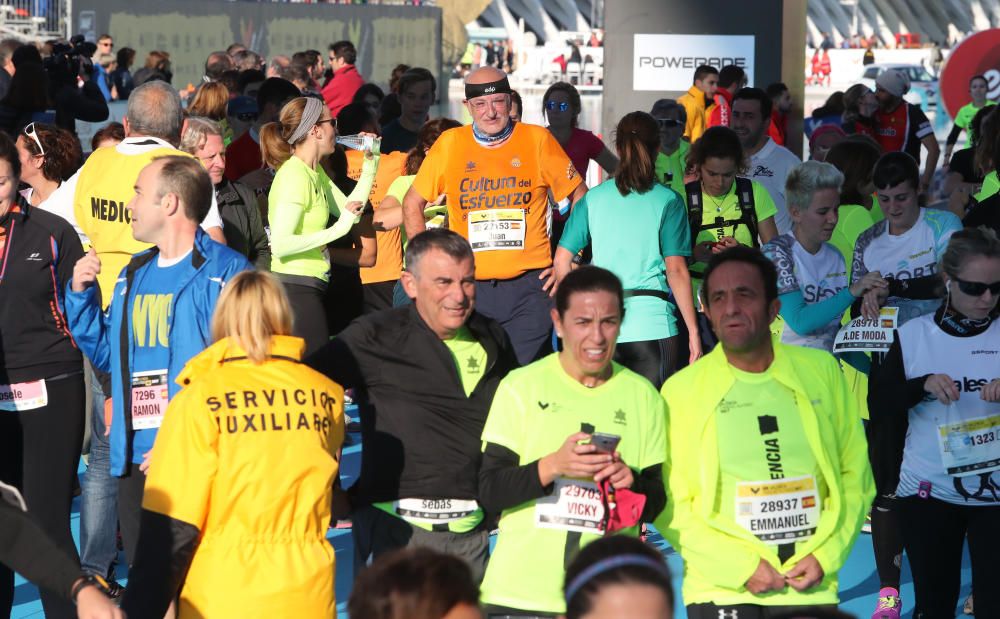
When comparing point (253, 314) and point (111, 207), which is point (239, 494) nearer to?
point (253, 314)

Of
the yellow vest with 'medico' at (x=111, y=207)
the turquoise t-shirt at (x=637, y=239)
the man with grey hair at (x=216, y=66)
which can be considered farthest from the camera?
the man with grey hair at (x=216, y=66)

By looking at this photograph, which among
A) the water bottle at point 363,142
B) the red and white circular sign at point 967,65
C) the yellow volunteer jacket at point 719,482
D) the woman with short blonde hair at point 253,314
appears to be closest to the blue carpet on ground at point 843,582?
the water bottle at point 363,142

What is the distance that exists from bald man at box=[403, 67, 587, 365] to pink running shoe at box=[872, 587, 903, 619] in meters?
1.85

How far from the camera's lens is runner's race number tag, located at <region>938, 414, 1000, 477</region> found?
5121 millimetres

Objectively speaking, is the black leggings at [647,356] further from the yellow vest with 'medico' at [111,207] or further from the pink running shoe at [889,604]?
the yellow vest with 'medico' at [111,207]

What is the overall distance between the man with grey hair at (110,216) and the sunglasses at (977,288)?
2.75m

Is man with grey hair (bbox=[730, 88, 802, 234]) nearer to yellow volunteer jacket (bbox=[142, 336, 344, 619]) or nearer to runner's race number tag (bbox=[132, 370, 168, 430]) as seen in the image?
runner's race number tag (bbox=[132, 370, 168, 430])

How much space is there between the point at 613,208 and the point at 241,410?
11.4 feet

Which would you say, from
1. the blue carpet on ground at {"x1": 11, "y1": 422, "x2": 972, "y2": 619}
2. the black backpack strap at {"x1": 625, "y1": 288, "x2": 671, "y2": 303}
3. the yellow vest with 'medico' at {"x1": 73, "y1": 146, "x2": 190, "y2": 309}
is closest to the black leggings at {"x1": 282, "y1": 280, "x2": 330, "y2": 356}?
the blue carpet on ground at {"x1": 11, "y1": 422, "x2": 972, "y2": 619}

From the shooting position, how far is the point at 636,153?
6.96 m

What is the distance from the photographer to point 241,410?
3.77 m

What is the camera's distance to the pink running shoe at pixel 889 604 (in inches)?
239

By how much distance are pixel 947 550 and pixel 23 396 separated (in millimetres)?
3320

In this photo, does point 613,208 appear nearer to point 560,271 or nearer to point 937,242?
point 560,271
